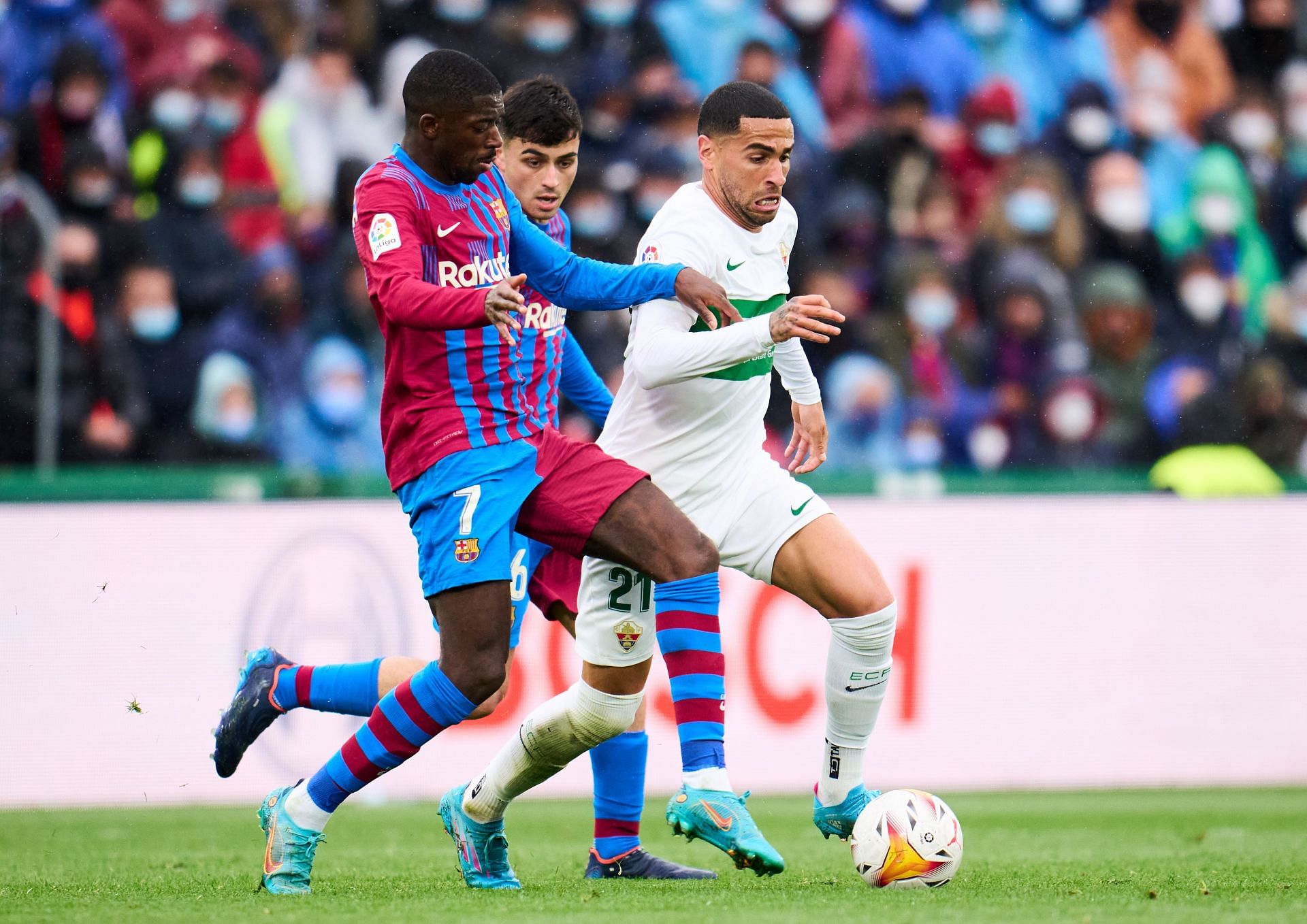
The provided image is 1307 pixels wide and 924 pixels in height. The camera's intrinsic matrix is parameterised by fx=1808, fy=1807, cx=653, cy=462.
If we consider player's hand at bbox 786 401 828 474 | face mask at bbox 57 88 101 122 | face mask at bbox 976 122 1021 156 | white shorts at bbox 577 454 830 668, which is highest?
face mask at bbox 976 122 1021 156

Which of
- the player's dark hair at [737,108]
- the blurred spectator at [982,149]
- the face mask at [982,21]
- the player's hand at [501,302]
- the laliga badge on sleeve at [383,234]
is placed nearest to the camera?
the player's hand at [501,302]

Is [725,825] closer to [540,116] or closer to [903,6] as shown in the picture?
[540,116]

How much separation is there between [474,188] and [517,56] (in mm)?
6823

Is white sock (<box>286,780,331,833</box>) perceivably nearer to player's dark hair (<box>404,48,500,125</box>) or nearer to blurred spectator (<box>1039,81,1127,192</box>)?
player's dark hair (<box>404,48,500,125</box>)

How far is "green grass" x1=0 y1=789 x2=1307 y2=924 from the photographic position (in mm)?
4676

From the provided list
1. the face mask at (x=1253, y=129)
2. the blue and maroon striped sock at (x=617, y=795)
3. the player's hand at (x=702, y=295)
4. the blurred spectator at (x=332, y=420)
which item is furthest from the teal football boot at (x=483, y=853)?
the face mask at (x=1253, y=129)

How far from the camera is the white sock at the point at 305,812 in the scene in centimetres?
516

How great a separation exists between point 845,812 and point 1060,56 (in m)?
8.90

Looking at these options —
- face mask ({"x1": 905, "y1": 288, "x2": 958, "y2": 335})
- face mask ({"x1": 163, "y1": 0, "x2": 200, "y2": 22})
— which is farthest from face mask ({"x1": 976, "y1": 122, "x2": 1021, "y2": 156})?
face mask ({"x1": 163, "y1": 0, "x2": 200, "y2": 22})

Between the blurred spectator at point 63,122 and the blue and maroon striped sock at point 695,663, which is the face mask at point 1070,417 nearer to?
the blue and maroon striped sock at point 695,663

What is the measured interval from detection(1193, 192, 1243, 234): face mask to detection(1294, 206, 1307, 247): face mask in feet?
1.43

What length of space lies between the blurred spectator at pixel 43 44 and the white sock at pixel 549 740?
6819 mm

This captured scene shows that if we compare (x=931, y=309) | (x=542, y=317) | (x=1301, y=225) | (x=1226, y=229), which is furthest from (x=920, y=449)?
(x=542, y=317)

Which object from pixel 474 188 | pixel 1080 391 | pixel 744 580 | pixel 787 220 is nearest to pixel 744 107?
pixel 787 220
